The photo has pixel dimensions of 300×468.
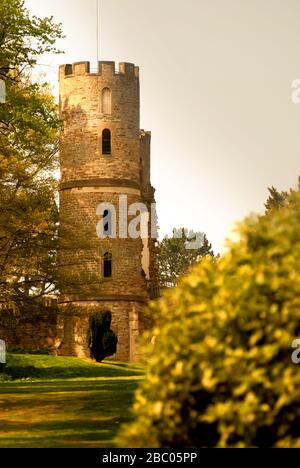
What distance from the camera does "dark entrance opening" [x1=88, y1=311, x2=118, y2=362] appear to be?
4706cm

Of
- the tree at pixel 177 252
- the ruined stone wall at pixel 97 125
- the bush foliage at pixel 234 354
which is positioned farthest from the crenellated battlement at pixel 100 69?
the tree at pixel 177 252

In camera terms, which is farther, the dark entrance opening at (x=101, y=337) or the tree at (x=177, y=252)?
the tree at (x=177, y=252)

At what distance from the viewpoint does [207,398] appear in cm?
962

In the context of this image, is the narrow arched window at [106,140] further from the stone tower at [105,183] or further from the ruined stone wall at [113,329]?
the ruined stone wall at [113,329]

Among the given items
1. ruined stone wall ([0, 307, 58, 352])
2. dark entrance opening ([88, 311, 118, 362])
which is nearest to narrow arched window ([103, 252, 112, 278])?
dark entrance opening ([88, 311, 118, 362])

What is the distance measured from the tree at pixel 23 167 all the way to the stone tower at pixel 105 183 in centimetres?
840

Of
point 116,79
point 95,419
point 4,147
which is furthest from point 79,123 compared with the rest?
point 95,419

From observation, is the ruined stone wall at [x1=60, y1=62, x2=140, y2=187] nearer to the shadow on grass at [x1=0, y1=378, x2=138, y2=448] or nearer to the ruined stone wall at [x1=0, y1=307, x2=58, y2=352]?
the ruined stone wall at [x1=0, y1=307, x2=58, y2=352]

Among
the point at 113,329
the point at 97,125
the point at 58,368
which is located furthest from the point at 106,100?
the point at 58,368

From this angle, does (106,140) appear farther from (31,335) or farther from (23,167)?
(23,167)

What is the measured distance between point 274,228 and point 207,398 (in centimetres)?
178

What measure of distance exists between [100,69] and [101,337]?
14514mm

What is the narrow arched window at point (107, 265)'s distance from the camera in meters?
51.3
